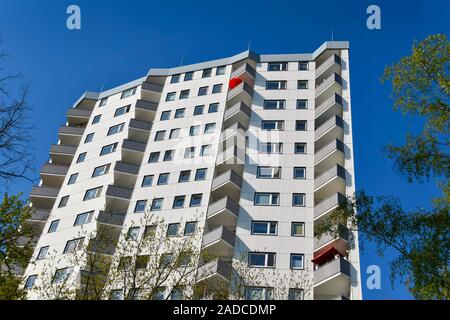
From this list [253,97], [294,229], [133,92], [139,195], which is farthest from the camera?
[133,92]

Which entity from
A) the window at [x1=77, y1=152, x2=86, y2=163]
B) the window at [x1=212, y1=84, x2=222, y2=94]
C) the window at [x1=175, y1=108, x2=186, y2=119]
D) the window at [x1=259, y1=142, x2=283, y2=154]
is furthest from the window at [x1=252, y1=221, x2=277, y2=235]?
the window at [x1=77, y1=152, x2=86, y2=163]

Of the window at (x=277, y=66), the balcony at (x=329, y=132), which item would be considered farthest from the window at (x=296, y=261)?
the window at (x=277, y=66)

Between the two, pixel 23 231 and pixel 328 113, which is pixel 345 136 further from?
pixel 23 231

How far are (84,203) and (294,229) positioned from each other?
19.6 metres

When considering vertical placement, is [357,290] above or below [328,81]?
below

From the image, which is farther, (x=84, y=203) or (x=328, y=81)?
(x=328, y=81)

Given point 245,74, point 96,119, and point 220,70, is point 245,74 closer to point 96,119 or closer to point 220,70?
point 220,70

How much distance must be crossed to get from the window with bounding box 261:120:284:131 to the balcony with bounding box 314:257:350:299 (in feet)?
52.5

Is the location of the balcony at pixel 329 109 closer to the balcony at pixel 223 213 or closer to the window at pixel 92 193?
the balcony at pixel 223 213

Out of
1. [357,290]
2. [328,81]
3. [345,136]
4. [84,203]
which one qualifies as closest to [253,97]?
[328,81]

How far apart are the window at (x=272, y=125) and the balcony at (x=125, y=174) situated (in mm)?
12788

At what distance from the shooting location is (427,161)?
15891 mm

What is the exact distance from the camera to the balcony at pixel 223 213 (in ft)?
124

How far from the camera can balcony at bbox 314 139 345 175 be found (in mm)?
41219
